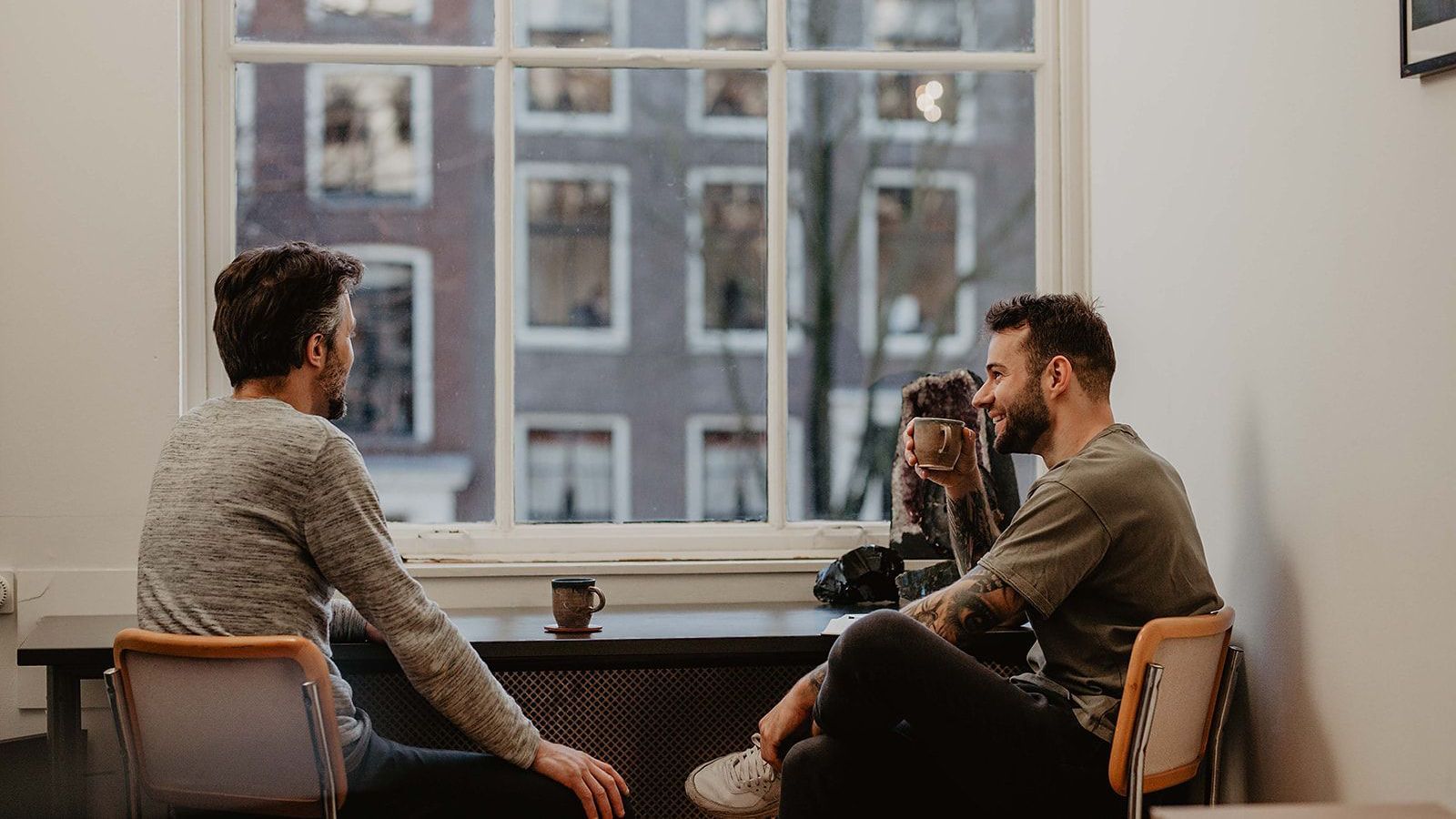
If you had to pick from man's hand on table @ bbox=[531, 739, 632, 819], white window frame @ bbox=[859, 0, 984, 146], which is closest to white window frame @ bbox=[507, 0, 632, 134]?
white window frame @ bbox=[859, 0, 984, 146]

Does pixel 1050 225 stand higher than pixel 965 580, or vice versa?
pixel 1050 225

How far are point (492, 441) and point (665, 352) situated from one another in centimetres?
48

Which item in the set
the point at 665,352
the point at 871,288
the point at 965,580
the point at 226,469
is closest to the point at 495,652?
the point at 226,469

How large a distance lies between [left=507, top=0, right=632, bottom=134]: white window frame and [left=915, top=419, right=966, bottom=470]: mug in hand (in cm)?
117

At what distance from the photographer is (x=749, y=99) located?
3.30 metres

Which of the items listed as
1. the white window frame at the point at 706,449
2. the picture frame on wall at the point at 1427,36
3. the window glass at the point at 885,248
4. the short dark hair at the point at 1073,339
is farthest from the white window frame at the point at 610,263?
the picture frame on wall at the point at 1427,36

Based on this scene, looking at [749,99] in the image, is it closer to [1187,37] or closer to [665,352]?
[665,352]

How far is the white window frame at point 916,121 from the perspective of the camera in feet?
10.9

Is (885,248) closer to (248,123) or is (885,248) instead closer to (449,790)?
(248,123)

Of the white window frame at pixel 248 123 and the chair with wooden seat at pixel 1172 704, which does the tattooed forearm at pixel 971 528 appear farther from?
the white window frame at pixel 248 123

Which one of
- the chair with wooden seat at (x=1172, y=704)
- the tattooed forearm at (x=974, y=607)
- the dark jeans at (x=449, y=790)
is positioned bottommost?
the dark jeans at (x=449, y=790)

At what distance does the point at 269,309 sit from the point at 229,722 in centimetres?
65

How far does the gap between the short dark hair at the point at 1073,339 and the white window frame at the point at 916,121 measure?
1.02 meters

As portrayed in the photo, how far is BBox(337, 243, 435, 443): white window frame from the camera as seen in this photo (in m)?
3.21
